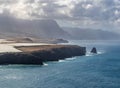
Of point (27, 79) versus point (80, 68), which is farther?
point (80, 68)

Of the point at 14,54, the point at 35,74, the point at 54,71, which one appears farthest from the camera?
the point at 14,54

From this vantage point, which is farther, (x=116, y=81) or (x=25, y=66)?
(x=25, y=66)

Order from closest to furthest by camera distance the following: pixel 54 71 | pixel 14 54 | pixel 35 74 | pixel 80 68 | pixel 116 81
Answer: pixel 116 81
pixel 35 74
pixel 54 71
pixel 80 68
pixel 14 54

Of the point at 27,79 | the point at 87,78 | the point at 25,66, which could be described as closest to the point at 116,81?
the point at 87,78

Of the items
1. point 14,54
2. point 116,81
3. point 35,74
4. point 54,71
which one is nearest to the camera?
point 116,81

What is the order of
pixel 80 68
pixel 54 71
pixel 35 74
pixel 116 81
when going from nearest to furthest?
pixel 116 81
pixel 35 74
pixel 54 71
pixel 80 68

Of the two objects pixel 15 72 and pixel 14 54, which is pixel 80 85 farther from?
pixel 14 54

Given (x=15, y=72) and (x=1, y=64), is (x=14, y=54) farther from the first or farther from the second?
(x=15, y=72)

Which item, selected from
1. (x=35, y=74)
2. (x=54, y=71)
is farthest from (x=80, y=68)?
(x=35, y=74)
